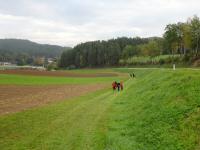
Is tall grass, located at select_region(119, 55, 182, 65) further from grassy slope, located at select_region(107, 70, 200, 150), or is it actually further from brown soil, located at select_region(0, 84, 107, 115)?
grassy slope, located at select_region(107, 70, 200, 150)

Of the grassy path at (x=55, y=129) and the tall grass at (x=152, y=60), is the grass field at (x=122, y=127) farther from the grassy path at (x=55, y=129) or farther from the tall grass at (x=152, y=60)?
the tall grass at (x=152, y=60)

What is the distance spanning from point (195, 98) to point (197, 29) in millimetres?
91450

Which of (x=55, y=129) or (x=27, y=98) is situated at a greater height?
(x=55, y=129)

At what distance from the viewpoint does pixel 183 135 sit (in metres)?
14.2

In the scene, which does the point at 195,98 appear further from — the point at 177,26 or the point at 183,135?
the point at 177,26

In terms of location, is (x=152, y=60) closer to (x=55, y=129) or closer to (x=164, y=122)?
(x=55, y=129)

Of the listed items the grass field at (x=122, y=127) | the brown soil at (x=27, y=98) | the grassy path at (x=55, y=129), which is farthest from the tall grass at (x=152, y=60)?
the grass field at (x=122, y=127)

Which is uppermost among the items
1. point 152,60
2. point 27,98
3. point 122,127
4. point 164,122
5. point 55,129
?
point 152,60

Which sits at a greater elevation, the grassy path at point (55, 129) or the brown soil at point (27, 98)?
the grassy path at point (55, 129)

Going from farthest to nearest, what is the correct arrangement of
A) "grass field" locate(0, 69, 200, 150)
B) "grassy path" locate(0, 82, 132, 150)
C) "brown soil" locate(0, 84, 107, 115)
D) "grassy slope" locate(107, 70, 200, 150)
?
1. "brown soil" locate(0, 84, 107, 115)
2. "grassy path" locate(0, 82, 132, 150)
3. "grass field" locate(0, 69, 200, 150)
4. "grassy slope" locate(107, 70, 200, 150)

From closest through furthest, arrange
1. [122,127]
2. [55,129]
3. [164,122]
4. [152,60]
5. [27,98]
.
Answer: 1. [164,122]
2. [122,127]
3. [55,129]
4. [27,98]
5. [152,60]

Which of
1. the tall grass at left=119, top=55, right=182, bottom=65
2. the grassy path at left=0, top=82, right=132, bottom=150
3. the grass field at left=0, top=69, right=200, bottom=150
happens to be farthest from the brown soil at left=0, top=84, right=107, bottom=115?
the tall grass at left=119, top=55, right=182, bottom=65

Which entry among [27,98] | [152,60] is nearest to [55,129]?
[27,98]

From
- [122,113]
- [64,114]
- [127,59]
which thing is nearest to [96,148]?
[122,113]
